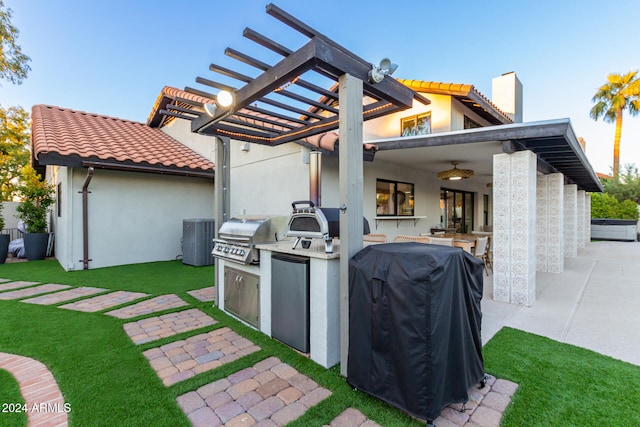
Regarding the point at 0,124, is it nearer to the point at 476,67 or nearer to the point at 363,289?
the point at 363,289

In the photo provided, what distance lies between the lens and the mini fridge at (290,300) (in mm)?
2956

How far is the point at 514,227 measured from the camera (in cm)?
485

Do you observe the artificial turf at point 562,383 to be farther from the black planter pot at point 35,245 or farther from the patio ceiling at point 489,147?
the black planter pot at point 35,245

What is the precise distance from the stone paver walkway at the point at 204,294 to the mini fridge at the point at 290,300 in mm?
2049

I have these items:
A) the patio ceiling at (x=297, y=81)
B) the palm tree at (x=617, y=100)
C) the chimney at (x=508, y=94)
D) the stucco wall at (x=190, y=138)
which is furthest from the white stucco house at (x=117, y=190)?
the palm tree at (x=617, y=100)

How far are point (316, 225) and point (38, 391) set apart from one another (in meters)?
2.69

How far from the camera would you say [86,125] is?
9664 millimetres

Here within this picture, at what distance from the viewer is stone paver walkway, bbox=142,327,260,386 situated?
8.96 ft

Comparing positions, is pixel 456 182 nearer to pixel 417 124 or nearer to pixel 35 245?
pixel 417 124

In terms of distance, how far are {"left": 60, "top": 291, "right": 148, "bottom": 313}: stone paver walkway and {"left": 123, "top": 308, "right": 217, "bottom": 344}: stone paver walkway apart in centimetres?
103

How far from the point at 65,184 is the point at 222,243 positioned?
5.94 metres

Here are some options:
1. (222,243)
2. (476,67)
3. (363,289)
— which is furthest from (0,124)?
(476,67)

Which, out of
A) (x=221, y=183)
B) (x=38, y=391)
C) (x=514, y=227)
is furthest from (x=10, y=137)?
(x=514, y=227)

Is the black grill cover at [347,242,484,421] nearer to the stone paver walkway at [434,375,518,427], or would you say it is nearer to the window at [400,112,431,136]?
the stone paver walkway at [434,375,518,427]
